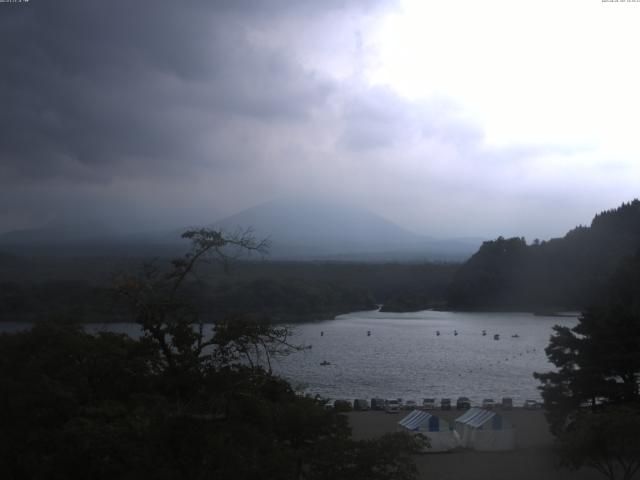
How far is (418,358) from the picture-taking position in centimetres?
1862

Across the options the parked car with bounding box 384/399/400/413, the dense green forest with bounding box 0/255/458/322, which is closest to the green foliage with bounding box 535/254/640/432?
the parked car with bounding box 384/399/400/413

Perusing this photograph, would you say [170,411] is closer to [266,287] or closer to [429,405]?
[429,405]

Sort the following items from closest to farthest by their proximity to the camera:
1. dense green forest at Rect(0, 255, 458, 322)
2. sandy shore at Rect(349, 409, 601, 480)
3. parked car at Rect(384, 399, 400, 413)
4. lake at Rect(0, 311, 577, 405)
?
sandy shore at Rect(349, 409, 601, 480), parked car at Rect(384, 399, 400, 413), lake at Rect(0, 311, 577, 405), dense green forest at Rect(0, 255, 458, 322)

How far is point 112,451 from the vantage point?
3061 millimetres

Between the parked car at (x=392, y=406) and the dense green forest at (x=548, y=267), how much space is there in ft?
73.3

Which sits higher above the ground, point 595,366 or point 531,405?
point 595,366

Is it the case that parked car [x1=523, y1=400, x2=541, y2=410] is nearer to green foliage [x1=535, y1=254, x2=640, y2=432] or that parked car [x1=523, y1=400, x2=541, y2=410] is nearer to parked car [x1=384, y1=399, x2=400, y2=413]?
parked car [x1=384, y1=399, x2=400, y2=413]

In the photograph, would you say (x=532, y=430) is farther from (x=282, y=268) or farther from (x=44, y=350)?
(x=282, y=268)

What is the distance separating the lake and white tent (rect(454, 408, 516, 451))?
208cm

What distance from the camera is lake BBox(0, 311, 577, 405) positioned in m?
13.5

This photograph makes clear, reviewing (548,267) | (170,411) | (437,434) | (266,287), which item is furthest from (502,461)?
(548,267)

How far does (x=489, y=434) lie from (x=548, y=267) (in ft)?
94.3

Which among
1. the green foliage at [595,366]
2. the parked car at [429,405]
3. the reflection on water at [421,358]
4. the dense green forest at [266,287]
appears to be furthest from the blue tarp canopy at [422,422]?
the dense green forest at [266,287]

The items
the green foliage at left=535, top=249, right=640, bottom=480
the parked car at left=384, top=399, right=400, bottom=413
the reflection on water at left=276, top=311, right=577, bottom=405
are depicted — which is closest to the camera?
the green foliage at left=535, top=249, right=640, bottom=480
